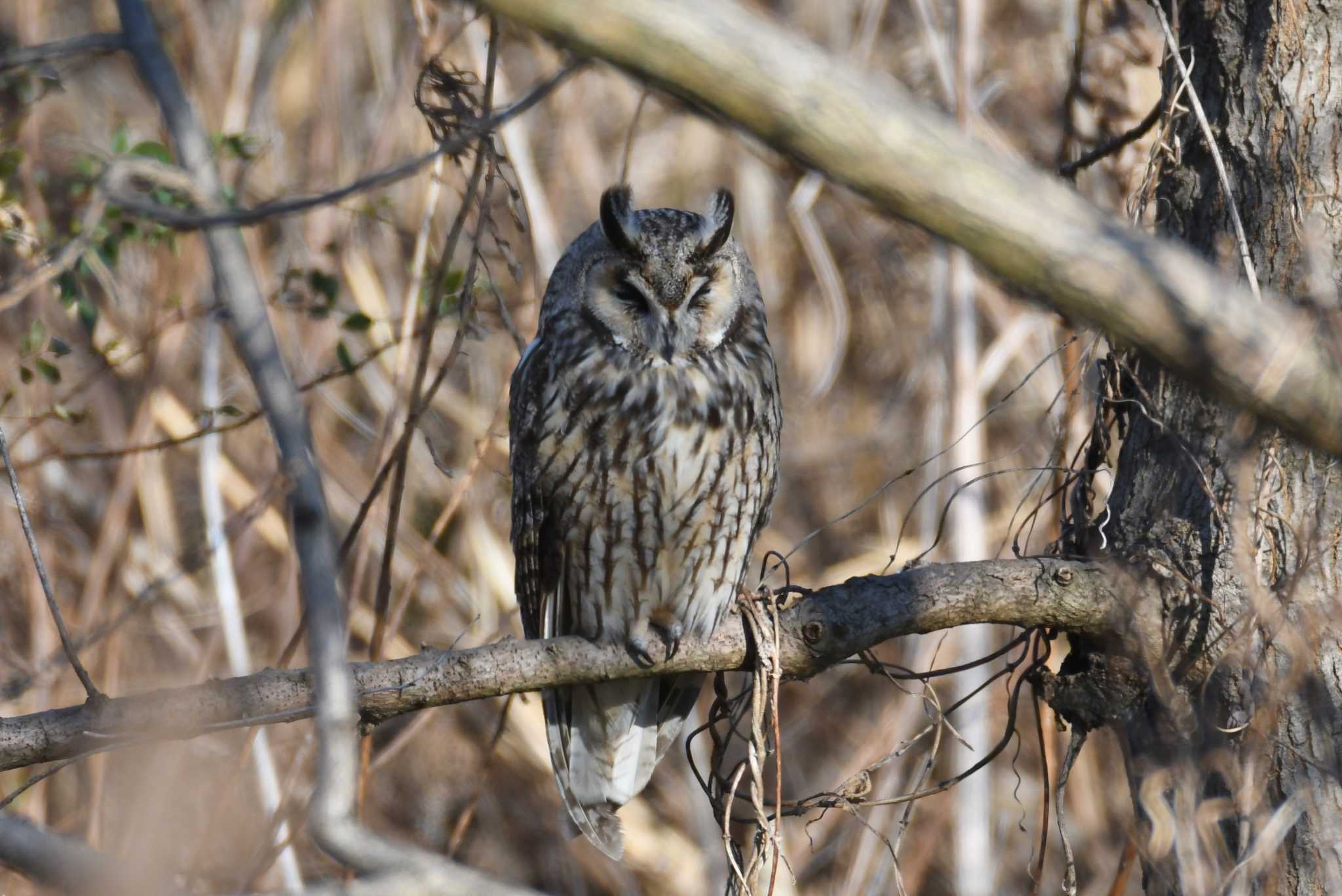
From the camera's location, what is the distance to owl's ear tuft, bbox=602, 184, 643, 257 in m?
2.26

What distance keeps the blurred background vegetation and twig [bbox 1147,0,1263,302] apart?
2.08ft

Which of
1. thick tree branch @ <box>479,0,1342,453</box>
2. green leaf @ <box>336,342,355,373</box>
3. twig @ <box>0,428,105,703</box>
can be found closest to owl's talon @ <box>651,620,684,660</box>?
green leaf @ <box>336,342,355,373</box>

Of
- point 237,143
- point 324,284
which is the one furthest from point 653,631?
point 237,143

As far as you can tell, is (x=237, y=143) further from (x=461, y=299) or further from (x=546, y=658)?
(x=546, y=658)

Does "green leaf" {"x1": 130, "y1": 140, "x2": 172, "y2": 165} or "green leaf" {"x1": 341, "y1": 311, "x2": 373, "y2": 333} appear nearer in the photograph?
"green leaf" {"x1": 130, "y1": 140, "x2": 172, "y2": 165}

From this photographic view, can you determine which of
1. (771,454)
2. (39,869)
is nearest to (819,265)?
(771,454)

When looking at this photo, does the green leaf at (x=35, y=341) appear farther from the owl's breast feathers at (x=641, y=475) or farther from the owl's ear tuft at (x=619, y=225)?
the owl's ear tuft at (x=619, y=225)

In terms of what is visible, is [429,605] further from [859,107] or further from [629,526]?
[859,107]

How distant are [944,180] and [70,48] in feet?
2.59

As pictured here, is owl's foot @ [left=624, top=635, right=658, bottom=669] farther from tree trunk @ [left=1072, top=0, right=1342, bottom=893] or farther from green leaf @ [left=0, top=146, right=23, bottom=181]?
green leaf @ [left=0, top=146, right=23, bottom=181]

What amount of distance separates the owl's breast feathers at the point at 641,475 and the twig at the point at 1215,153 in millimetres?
969

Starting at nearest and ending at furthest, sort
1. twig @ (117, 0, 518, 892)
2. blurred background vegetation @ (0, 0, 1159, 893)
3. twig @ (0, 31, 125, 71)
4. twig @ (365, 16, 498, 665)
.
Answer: twig @ (117, 0, 518, 892) → twig @ (0, 31, 125, 71) → twig @ (365, 16, 498, 665) → blurred background vegetation @ (0, 0, 1159, 893)

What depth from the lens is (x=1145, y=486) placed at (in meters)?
1.76

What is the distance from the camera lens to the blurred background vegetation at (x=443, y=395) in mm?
2896
